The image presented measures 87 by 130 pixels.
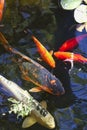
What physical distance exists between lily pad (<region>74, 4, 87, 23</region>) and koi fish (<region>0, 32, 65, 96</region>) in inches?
25.9

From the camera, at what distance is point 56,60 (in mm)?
4395

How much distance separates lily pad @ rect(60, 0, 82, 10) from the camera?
4.39 metres

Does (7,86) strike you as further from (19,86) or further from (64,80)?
(64,80)

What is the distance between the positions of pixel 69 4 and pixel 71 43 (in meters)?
0.42

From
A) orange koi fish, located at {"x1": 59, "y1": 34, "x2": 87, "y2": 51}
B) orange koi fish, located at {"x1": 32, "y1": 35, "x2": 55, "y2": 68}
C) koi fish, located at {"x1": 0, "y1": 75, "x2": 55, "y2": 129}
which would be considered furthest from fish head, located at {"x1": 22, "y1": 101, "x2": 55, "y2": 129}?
orange koi fish, located at {"x1": 59, "y1": 34, "x2": 87, "y2": 51}

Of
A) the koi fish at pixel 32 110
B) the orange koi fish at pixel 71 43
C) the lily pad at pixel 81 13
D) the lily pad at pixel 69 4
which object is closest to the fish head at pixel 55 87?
the koi fish at pixel 32 110

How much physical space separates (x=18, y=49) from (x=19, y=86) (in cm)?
52

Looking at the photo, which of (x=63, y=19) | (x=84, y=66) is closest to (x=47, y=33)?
(x=63, y=19)

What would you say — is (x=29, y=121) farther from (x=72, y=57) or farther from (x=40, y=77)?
(x=72, y=57)

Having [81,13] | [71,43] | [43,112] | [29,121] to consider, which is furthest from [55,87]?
Answer: [81,13]

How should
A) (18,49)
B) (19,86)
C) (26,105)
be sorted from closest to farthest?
(26,105)
(19,86)
(18,49)

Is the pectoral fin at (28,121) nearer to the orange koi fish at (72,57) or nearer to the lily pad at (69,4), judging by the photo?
the orange koi fish at (72,57)

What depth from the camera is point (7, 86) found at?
404 centimetres

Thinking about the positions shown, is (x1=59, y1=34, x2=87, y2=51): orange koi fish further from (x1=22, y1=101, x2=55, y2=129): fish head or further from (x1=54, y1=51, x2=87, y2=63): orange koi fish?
(x1=22, y1=101, x2=55, y2=129): fish head
